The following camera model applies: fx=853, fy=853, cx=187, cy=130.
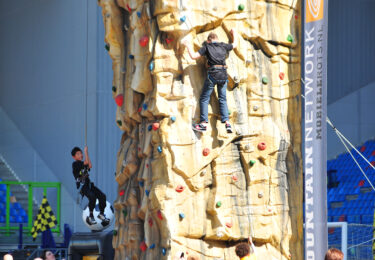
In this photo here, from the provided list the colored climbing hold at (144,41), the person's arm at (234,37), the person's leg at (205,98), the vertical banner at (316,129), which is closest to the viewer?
the vertical banner at (316,129)

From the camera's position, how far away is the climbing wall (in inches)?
432

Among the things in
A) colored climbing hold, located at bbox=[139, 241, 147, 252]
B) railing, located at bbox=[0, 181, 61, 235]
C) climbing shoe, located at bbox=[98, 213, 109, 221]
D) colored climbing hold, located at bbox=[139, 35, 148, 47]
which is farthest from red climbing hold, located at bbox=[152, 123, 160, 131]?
railing, located at bbox=[0, 181, 61, 235]

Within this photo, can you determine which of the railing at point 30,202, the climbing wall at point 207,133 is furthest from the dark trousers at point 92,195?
the railing at point 30,202

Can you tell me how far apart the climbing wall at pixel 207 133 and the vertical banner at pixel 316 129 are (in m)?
0.65

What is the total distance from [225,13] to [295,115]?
5.80 feet

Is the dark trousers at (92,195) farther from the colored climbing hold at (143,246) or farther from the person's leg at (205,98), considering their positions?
the person's leg at (205,98)

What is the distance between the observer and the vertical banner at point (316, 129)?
10.7 metres

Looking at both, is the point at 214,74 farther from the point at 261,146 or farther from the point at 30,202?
the point at 30,202

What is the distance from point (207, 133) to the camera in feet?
36.4

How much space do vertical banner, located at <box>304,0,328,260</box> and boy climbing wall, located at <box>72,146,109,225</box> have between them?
3.51 meters

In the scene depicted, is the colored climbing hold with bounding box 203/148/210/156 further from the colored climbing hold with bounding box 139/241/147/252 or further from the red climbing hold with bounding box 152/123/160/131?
the colored climbing hold with bounding box 139/241/147/252

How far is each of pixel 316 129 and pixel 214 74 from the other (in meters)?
1.49

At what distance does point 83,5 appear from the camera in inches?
749

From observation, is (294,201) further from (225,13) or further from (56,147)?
(56,147)
